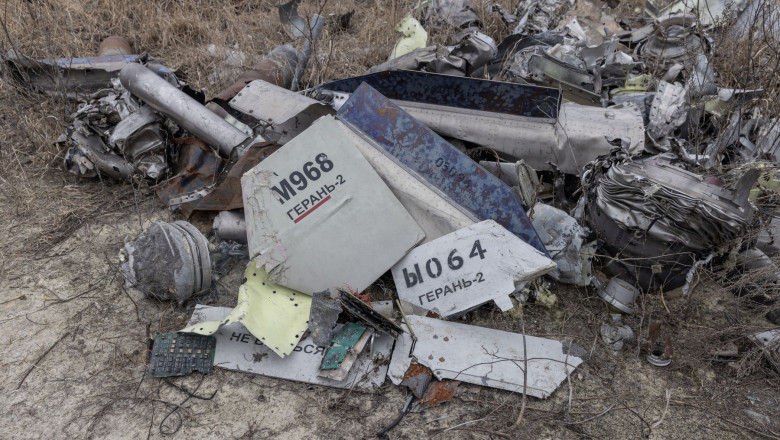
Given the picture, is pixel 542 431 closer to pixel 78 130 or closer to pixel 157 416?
pixel 157 416

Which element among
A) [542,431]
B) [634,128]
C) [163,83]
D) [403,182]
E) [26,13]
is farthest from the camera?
[26,13]

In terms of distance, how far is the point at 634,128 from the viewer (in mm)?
3631

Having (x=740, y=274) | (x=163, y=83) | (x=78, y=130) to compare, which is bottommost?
(x=740, y=274)

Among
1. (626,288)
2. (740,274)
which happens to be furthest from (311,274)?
(740,274)

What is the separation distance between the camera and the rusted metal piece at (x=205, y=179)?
355 cm

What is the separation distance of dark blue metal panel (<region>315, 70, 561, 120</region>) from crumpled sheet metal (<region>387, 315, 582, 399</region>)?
160 cm

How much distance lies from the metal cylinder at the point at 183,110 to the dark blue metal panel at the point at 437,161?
922mm

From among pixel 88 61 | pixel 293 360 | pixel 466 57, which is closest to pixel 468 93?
pixel 466 57

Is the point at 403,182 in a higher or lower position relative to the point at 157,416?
higher

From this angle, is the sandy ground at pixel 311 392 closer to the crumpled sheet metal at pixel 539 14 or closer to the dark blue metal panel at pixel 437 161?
the dark blue metal panel at pixel 437 161

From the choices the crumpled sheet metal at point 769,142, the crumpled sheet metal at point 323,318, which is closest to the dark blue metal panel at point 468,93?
the crumpled sheet metal at point 769,142

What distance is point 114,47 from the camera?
518cm

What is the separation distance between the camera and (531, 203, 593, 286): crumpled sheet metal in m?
3.21

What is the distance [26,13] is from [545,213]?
18.4 feet
